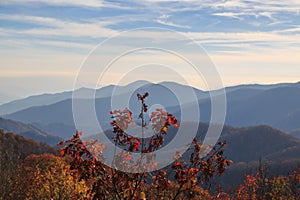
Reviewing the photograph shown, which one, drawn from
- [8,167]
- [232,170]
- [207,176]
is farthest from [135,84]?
[232,170]

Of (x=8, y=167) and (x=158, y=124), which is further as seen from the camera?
(x=8, y=167)

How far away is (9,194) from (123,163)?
13278 mm

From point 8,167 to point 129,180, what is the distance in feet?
53.0

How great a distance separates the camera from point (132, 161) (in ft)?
25.0

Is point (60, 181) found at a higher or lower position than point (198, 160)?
lower

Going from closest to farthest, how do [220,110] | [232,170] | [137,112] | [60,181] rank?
[220,110] < [137,112] < [60,181] < [232,170]

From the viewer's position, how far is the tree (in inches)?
289

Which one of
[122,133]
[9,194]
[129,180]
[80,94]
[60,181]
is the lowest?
[9,194]

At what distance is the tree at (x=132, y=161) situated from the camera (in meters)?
7.33

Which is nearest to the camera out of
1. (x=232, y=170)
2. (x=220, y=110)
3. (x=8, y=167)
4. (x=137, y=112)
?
(x=220, y=110)

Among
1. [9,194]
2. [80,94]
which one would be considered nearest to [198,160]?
[80,94]

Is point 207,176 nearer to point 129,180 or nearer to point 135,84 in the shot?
point 129,180

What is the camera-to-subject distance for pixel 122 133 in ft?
24.2

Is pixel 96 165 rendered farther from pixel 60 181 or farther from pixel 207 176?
pixel 60 181
